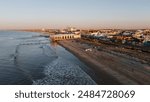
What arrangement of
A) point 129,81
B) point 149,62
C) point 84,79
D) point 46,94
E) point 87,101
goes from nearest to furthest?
point 87,101 < point 46,94 < point 129,81 < point 84,79 < point 149,62

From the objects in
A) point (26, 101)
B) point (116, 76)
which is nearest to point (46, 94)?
point (26, 101)

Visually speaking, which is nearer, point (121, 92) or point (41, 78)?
point (121, 92)

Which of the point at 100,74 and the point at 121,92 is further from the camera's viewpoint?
the point at 100,74

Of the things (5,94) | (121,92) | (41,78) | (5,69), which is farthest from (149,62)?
(5,94)

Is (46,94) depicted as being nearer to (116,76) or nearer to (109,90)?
(109,90)

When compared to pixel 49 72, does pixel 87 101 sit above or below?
above

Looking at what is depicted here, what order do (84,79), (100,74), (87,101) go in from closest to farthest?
(87,101), (84,79), (100,74)

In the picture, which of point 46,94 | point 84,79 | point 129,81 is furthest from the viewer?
point 84,79

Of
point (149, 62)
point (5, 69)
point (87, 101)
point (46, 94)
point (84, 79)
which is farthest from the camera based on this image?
point (149, 62)

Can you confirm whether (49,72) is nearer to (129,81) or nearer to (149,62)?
(129,81)
